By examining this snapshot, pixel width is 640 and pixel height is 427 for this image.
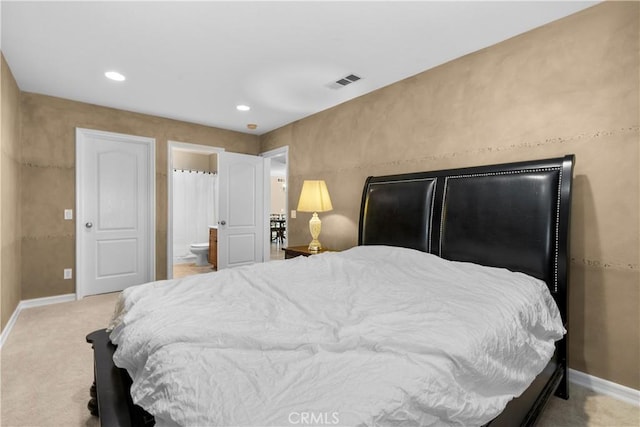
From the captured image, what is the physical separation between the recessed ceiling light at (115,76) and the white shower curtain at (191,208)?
3751mm

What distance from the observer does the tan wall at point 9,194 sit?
2727 millimetres

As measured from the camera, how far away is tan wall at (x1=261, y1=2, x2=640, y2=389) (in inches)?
75.3

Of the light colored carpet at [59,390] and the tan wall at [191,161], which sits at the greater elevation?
the tan wall at [191,161]

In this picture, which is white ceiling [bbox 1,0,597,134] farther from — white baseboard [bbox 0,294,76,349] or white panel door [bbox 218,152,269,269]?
white baseboard [bbox 0,294,76,349]

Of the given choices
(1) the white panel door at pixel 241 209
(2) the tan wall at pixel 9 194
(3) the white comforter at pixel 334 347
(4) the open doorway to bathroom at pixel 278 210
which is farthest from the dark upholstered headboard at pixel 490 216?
(4) the open doorway to bathroom at pixel 278 210

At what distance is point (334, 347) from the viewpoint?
988 mm

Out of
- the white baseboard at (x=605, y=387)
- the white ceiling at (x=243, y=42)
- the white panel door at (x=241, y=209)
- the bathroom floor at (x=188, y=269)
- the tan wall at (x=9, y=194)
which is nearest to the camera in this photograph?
the white baseboard at (x=605, y=387)

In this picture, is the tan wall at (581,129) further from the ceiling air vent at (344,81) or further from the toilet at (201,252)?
the toilet at (201,252)

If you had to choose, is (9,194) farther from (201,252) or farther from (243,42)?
(201,252)

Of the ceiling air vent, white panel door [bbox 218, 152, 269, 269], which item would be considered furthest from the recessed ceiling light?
the ceiling air vent

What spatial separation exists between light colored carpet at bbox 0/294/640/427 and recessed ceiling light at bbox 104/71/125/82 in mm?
2422

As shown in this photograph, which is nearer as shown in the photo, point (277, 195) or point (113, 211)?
point (113, 211)

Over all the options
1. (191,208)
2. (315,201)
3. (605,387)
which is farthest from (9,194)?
(605,387)

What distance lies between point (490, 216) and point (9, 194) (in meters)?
4.18
